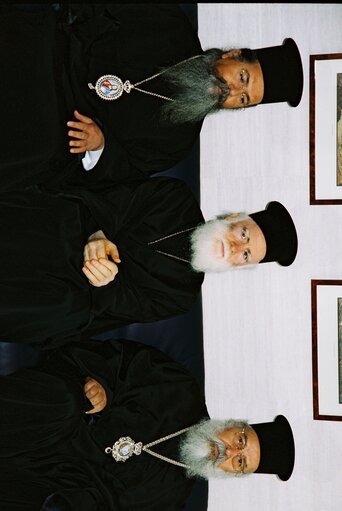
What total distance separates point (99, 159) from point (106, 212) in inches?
8.9

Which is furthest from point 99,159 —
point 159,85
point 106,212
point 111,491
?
point 111,491

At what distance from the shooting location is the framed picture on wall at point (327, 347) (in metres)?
3.09

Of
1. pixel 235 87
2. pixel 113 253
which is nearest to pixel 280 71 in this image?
pixel 235 87

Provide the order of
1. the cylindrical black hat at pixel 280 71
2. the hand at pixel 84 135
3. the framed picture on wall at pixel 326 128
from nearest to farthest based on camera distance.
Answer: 1. the hand at pixel 84 135
2. the cylindrical black hat at pixel 280 71
3. the framed picture on wall at pixel 326 128

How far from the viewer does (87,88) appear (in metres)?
2.66

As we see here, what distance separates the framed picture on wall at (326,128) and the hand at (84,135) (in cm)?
106

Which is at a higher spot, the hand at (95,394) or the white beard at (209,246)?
the white beard at (209,246)

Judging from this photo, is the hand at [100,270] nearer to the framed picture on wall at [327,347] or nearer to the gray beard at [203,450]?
the gray beard at [203,450]

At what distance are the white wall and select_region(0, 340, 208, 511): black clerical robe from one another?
1.53ft

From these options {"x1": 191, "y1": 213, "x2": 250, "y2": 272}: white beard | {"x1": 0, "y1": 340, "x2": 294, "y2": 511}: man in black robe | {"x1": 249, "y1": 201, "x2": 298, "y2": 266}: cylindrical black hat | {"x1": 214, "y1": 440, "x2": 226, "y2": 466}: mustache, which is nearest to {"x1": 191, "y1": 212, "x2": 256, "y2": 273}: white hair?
{"x1": 191, "y1": 213, "x2": 250, "y2": 272}: white beard

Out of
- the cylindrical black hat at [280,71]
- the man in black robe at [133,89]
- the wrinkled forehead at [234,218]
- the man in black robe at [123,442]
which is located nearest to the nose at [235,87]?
the man in black robe at [133,89]

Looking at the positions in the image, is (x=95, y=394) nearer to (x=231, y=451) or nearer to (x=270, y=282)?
(x=231, y=451)

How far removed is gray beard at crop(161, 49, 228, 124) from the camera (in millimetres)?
2611

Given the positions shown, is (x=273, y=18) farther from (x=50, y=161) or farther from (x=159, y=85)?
(x=50, y=161)
